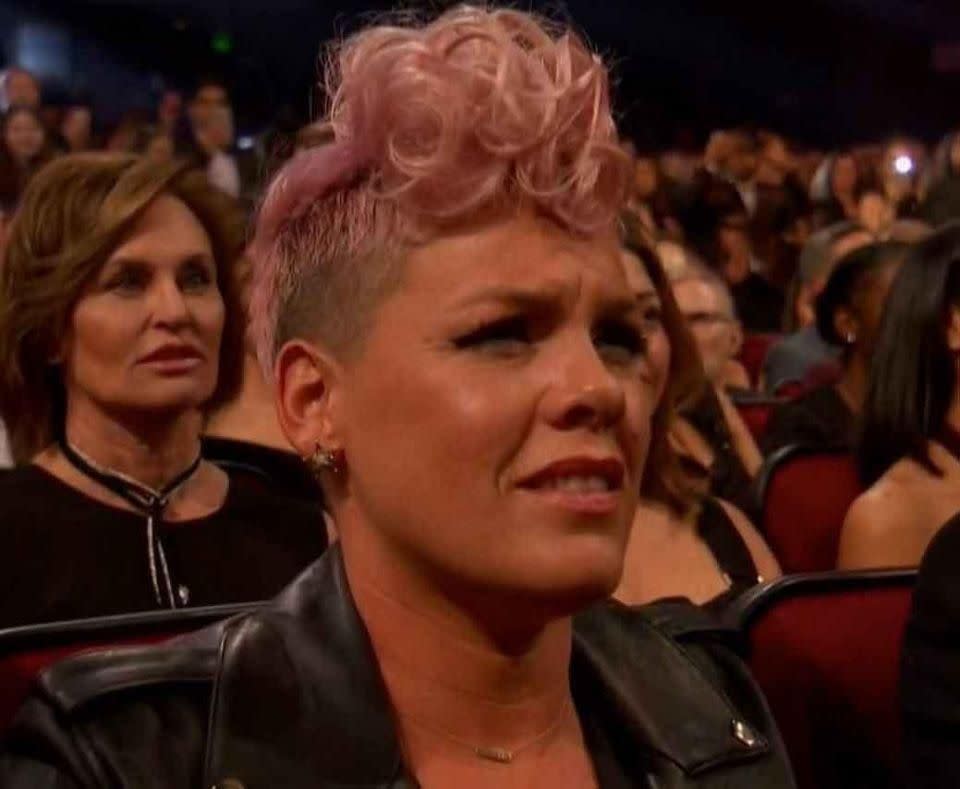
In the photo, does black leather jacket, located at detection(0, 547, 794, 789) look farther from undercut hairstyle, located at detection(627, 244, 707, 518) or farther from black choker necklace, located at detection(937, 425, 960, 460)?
black choker necklace, located at detection(937, 425, 960, 460)

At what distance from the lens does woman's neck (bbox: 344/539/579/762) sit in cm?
119

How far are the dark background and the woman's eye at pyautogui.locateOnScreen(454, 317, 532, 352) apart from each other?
1146cm

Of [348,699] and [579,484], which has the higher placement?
[579,484]

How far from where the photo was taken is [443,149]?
44.6 inches

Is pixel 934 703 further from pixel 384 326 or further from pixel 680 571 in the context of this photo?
pixel 384 326

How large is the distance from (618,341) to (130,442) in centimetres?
135

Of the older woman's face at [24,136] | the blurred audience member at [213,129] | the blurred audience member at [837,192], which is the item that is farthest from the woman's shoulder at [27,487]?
the blurred audience member at [837,192]

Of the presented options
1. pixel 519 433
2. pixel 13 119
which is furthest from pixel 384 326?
pixel 13 119

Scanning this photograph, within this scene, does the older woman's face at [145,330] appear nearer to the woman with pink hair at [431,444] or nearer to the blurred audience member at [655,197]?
the woman with pink hair at [431,444]

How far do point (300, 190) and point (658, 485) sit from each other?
1.43 m

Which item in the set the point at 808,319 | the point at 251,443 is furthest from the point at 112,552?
the point at 808,319

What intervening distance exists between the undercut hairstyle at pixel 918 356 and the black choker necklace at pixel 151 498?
1.05 meters

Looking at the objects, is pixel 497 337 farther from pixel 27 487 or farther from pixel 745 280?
pixel 745 280

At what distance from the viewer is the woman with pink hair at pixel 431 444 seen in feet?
3.62
